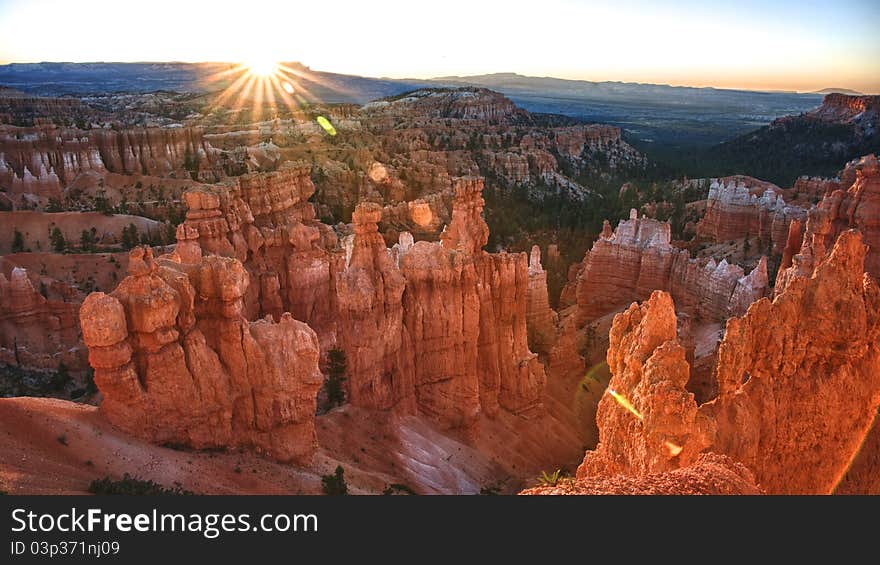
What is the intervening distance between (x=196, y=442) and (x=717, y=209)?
4171 centimetres

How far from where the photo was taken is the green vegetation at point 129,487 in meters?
9.84

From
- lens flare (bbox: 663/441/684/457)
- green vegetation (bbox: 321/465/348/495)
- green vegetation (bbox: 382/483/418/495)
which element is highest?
lens flare (bbox: 663/441/684/457)

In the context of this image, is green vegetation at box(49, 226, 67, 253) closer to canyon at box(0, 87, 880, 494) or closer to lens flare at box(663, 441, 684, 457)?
canyon at box(0, 87, 880, 494)

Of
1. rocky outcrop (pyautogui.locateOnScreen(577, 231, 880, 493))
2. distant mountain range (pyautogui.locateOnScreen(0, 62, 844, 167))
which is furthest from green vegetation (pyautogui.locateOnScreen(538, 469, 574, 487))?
distant mountain range (pyautogui.locateOnScreen(0, 62, 844, 167))

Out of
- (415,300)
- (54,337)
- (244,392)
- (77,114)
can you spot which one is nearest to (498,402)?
(415,300)

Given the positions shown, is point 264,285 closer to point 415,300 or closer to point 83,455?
point 415,300

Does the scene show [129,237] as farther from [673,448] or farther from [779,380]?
[673,448]

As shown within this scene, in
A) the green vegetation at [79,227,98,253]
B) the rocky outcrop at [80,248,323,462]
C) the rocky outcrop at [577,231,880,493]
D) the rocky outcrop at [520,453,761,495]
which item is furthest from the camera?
the green vegetation at [79,227,98,253]

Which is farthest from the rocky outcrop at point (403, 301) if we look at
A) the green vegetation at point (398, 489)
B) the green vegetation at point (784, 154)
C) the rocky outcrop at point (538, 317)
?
the green vegetation at point (784, 154)

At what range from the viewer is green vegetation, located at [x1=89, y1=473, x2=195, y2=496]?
984cm

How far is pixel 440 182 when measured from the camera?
57.1 metres

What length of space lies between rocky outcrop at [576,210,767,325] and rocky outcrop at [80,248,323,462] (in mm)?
18274

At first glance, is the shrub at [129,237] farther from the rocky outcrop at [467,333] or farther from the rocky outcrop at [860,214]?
the rocky outcrop at [860,214]

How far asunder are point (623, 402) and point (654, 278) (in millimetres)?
19973
